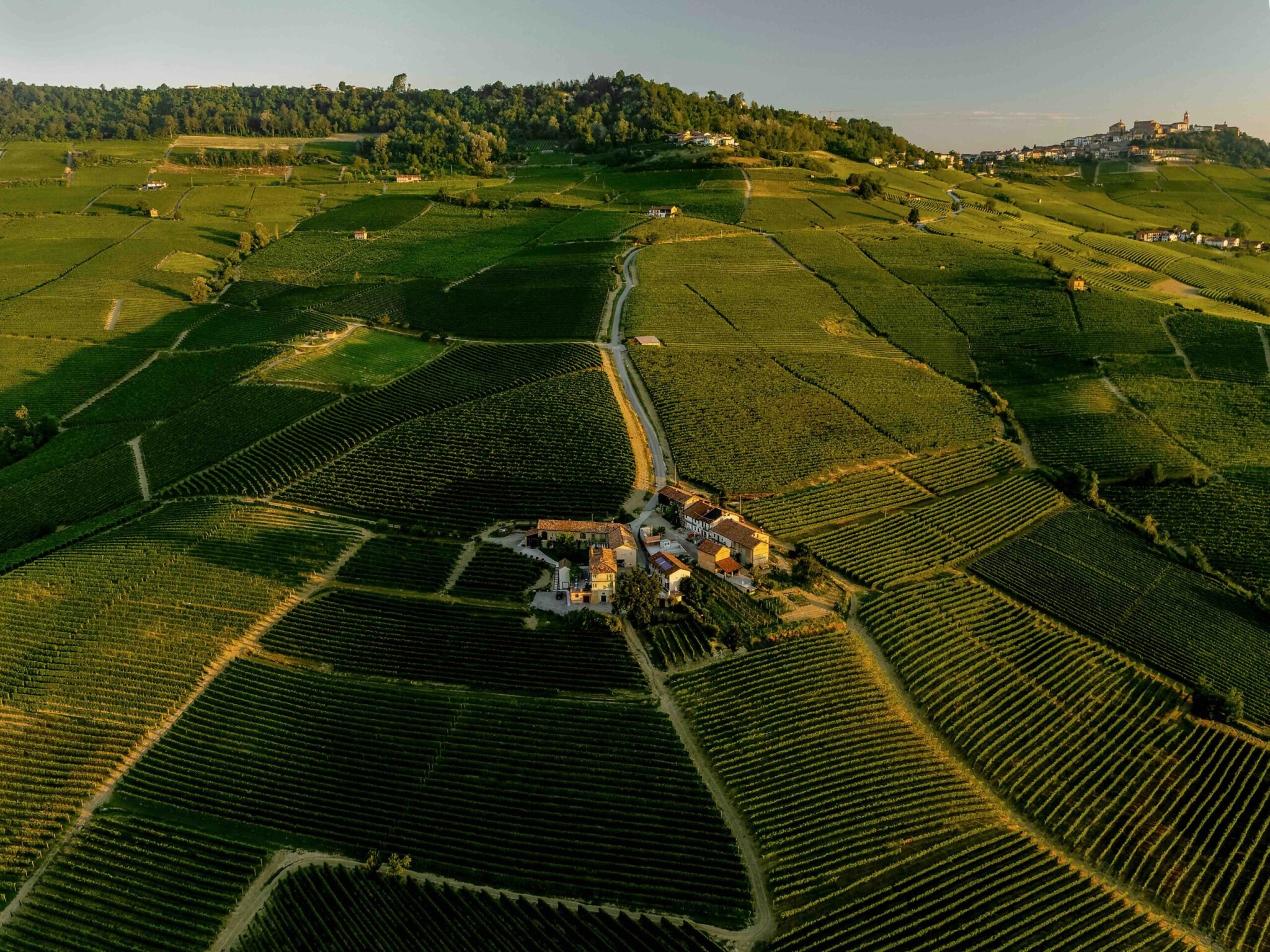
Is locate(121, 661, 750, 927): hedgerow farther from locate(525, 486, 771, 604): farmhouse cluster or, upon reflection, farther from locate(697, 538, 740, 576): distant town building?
locate(697, 538, 740, 576): distant town building

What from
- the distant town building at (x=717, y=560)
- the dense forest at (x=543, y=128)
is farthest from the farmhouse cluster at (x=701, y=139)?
the distant town building at (x=717, y=560)

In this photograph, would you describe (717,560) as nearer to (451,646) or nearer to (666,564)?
(666,564)

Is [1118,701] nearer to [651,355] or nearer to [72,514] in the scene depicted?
[651,355]

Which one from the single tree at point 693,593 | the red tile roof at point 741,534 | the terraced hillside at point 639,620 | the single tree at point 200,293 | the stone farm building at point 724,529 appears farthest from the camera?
the single tree at point 200,293

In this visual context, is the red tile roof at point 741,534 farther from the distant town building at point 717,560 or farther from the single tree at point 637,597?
the single tree at point 637,597

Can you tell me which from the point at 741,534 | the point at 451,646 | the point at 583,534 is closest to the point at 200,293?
the point at 583,534

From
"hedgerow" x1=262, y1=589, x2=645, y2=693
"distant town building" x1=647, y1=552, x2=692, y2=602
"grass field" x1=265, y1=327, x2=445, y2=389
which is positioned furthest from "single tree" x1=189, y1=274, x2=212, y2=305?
"distant town building" x1=647, y1=552, x2=692, y2=602

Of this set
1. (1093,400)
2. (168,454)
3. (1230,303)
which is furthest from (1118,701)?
(1230,303)
